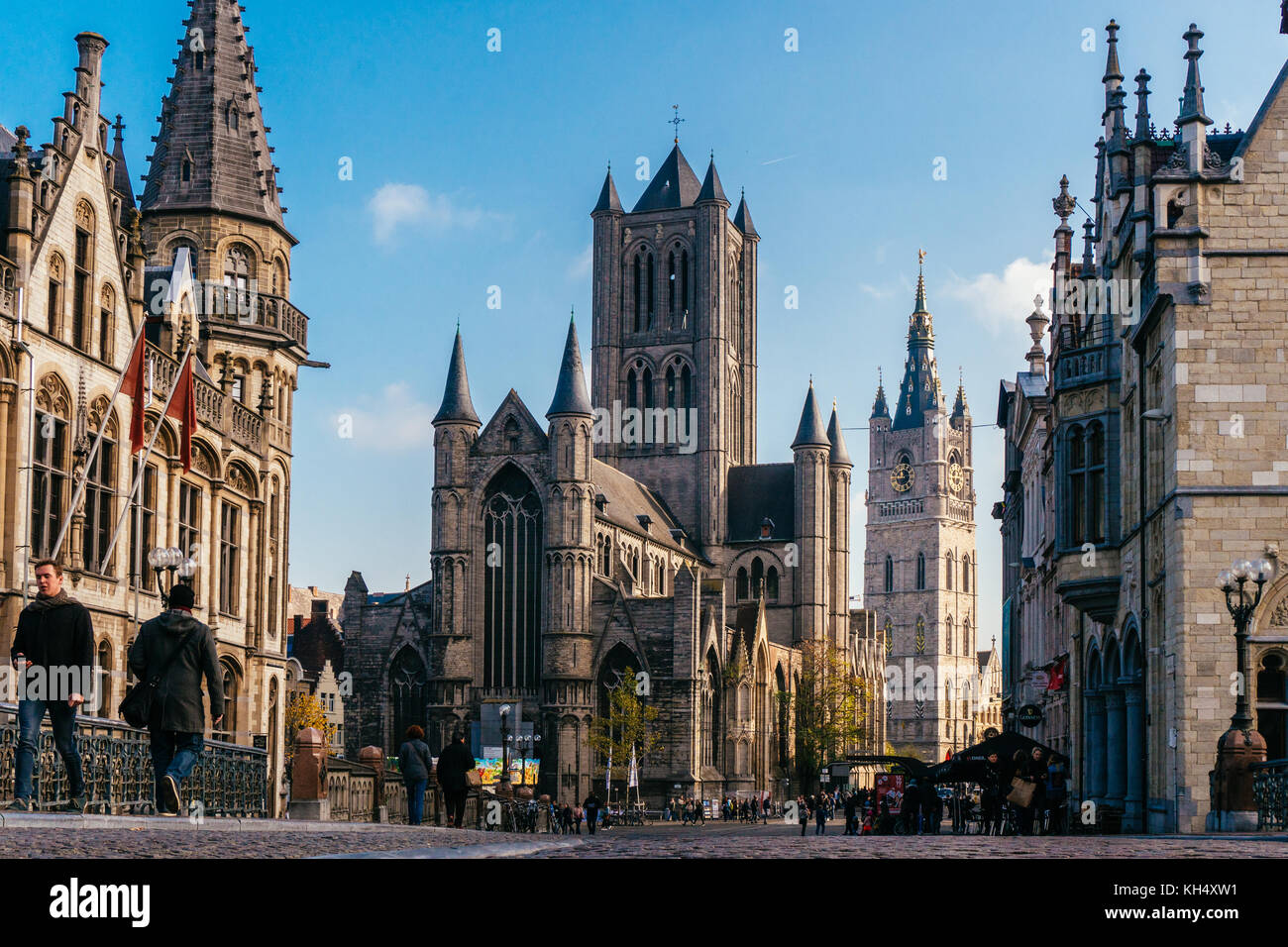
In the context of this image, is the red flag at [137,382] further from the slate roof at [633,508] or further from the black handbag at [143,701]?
the slate roof at [633,508]

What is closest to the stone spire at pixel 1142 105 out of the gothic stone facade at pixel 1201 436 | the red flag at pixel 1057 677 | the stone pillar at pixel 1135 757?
the gothic stone facade at pixel 1201 436

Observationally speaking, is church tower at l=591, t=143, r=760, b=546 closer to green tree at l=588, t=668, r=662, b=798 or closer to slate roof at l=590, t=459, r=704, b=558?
slate roof at l=590, t=459, r=704, b=558

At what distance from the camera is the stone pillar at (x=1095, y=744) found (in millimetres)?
32731

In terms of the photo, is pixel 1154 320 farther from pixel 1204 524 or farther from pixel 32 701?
pixel 32 701

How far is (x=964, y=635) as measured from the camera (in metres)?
170

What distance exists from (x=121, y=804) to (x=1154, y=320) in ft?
57.6

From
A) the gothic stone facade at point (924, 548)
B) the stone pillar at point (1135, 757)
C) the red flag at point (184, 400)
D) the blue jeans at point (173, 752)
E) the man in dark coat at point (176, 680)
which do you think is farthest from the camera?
the gothic stone facade at point (924, 548)

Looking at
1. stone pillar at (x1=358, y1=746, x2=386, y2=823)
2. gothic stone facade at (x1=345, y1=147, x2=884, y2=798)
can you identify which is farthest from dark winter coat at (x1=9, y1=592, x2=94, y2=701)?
gothic stone facade at (x1=345, y1=147, x2=884, y2=798)

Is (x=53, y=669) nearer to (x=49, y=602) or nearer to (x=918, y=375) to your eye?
(x=49, y=602)

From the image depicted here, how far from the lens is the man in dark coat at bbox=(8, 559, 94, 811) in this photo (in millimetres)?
13047

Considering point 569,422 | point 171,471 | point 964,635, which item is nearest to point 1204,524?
point 171,471

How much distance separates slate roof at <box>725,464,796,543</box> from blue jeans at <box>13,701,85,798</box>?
3402 inches

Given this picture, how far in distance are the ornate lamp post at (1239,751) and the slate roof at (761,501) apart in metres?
78.9

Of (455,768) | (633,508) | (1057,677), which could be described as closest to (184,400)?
(455,768)
